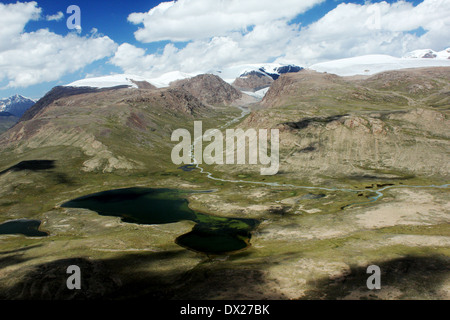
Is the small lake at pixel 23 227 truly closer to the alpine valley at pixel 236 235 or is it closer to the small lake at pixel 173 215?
the alpine valley at pixel 236 235

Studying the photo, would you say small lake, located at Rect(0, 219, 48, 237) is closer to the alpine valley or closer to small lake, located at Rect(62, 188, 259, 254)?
the alpine valley

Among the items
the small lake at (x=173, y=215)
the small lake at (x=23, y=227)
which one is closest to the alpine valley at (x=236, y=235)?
the small lake at (x=173, y=215)

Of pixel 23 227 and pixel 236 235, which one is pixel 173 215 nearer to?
pixel 236 235

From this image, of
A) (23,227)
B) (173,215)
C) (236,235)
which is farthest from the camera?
(173,215)

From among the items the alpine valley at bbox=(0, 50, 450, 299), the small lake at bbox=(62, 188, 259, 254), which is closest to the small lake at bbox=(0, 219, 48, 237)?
the alpine valley at bbox=(0, 50, 450, 299)

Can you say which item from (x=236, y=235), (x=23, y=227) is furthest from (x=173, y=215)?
(x=23, y=227)
